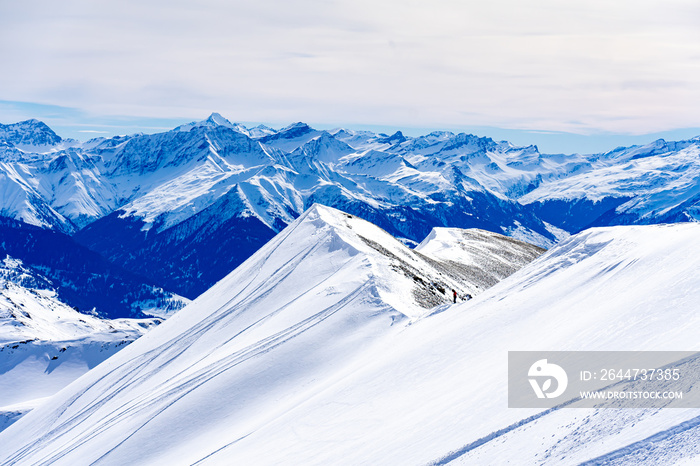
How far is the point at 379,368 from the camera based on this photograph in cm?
3288

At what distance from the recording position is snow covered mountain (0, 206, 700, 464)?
2070 cm

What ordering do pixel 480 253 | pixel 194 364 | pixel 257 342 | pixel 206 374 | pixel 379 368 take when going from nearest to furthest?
pixel 379 368, pixel 206 374, pixel 257 342, pixel 194 364, pixel 480 253

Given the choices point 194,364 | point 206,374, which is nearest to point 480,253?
point 194,364

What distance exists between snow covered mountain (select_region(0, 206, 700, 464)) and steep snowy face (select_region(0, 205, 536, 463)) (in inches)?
7.2

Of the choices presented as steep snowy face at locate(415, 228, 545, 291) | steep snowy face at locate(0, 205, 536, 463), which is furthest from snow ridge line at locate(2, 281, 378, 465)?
steep snowy face at locate(415, 228, 545, 291)

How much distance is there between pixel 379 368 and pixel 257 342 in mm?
14919

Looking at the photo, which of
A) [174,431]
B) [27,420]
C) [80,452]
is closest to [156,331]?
[27,420]

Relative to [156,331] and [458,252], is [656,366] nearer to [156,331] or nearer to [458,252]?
[156,331]

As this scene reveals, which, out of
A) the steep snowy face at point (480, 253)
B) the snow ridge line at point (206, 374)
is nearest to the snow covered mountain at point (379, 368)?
the snow ridge line at point (206, 374)

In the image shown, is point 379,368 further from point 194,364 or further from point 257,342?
point 194,364

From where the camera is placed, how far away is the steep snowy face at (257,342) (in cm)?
3775

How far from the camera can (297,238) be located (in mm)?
72062

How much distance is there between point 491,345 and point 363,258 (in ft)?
88.0

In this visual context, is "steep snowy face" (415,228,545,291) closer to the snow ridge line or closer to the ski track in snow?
the ski track in snow
